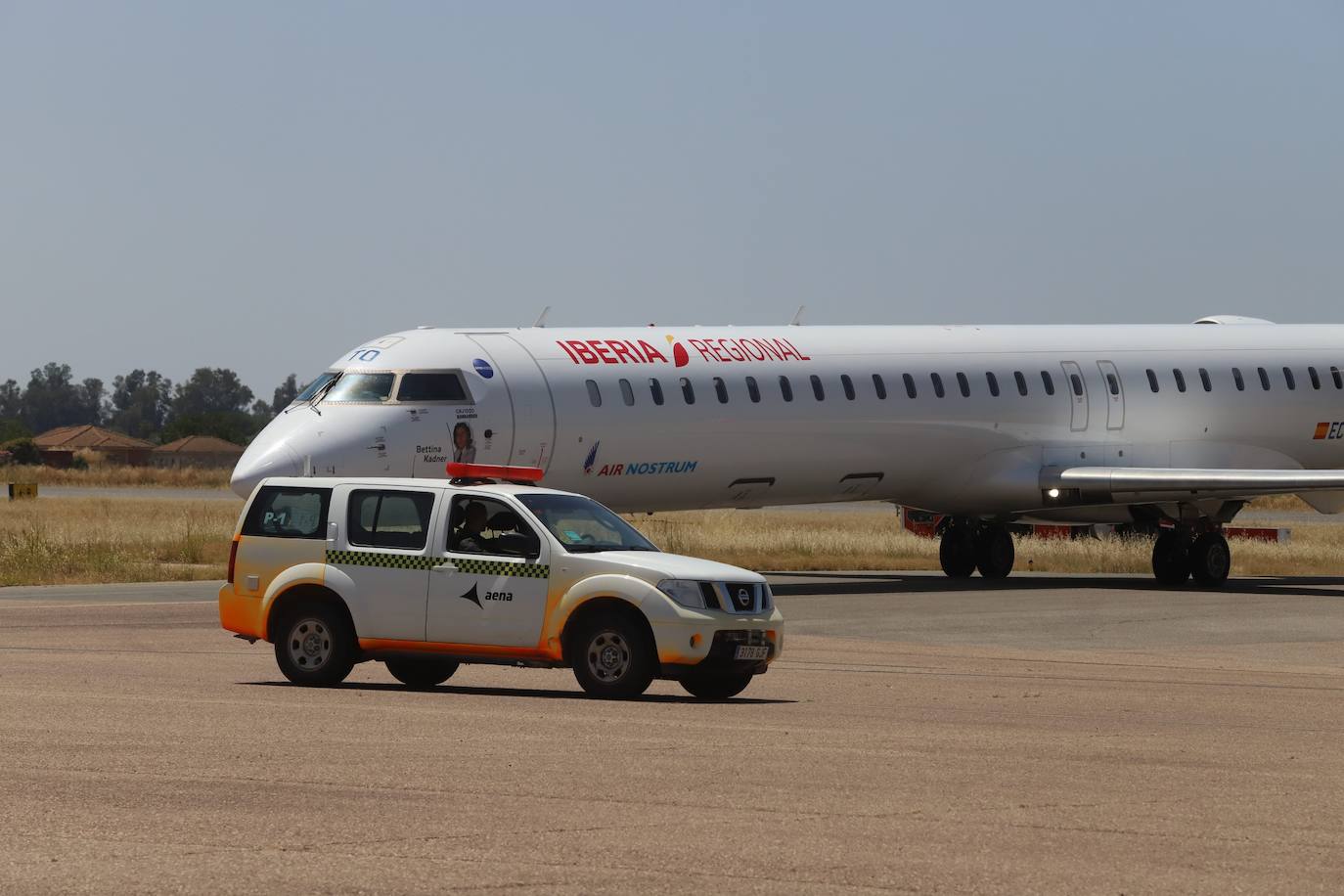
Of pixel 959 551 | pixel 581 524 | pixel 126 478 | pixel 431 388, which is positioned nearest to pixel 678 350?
pixel 431 388

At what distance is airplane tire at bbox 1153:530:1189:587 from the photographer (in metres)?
32.8

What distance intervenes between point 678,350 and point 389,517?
513 inches

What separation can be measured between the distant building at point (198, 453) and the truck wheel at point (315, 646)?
436 ft

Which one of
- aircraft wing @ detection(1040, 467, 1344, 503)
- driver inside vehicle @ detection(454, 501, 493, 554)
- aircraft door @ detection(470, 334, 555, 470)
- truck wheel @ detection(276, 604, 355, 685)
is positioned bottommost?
truck wheel @ detection(276, 604, 355, 685)

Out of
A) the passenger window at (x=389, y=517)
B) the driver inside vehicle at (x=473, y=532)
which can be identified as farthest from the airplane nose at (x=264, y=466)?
the driver inside vehicle at (x=473, y=532)

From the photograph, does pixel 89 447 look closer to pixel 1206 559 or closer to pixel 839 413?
pixel 1206 559

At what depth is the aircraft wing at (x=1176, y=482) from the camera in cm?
3100

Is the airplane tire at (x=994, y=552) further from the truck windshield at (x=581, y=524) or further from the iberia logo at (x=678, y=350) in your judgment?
the truck windshield at (x=581, y=524)

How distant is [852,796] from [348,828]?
8.40 feet

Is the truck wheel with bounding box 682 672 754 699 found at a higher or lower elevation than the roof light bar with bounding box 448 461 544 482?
lower

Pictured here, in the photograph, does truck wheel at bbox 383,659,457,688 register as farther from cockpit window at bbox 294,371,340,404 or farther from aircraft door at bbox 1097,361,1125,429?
aircraft door at bbox 1097,361,1125,429

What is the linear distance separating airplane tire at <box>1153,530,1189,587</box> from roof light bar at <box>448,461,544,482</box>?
1751cm

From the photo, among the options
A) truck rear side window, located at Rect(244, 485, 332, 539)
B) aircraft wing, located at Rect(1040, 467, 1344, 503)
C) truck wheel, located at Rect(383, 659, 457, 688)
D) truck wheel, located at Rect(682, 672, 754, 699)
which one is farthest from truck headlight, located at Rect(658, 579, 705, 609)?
aircraft wing, located at Rect(1040, 467, 1344, 503)

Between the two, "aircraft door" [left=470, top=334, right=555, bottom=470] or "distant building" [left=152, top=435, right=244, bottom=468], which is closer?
"aircraft door" [left=470, top=334, right=555, bottom=470]
